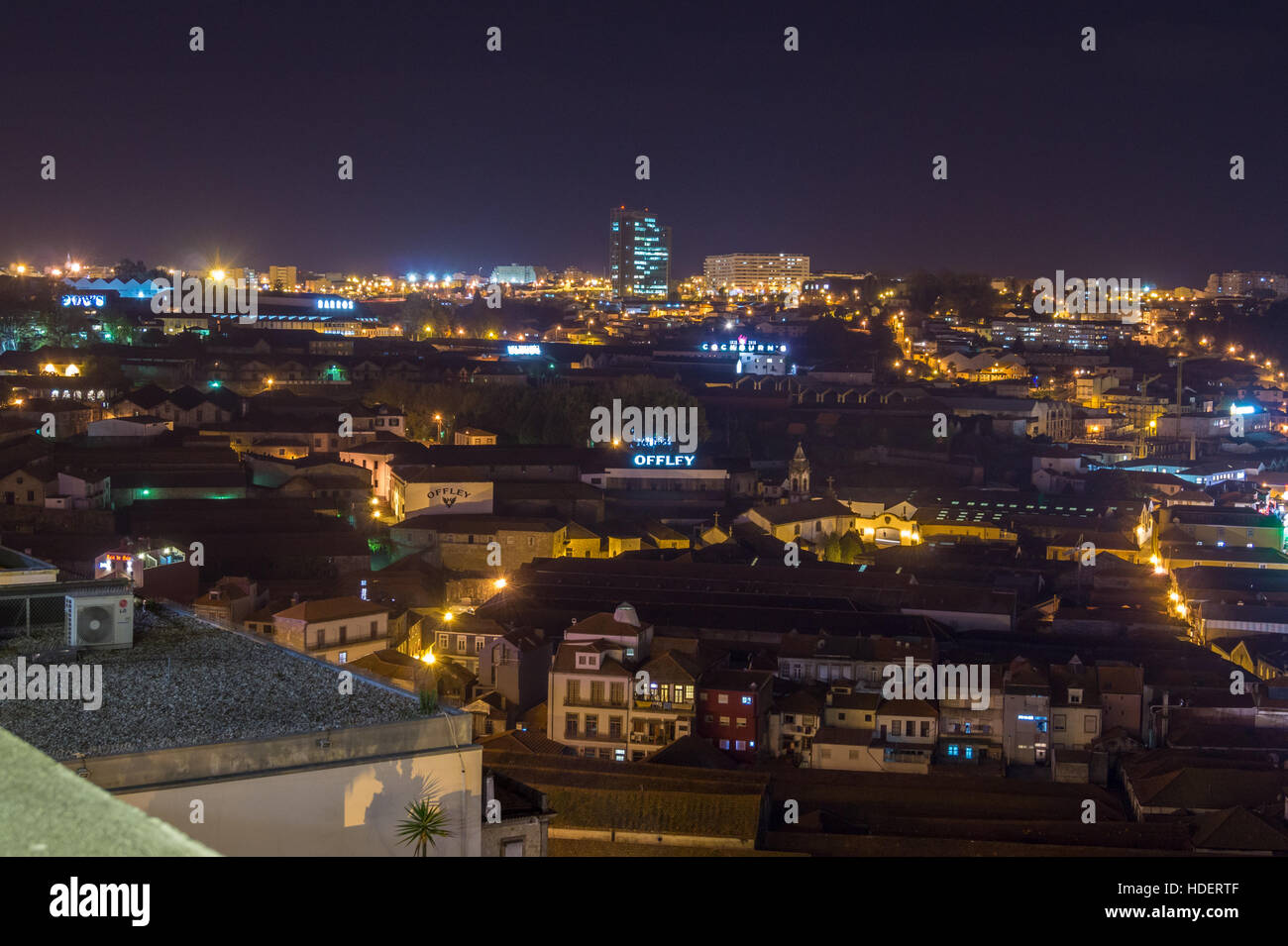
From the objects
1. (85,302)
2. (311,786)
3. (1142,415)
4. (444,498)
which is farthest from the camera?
(1142,415)

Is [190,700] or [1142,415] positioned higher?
[190,700]

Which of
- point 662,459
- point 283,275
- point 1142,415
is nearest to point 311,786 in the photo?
point 662,459

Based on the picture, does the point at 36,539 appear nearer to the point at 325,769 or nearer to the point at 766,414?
the point at 325,769

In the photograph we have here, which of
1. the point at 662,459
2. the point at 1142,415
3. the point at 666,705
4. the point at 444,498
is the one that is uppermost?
the point at 1142,415

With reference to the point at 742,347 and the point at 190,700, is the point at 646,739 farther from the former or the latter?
the point at 742,347
